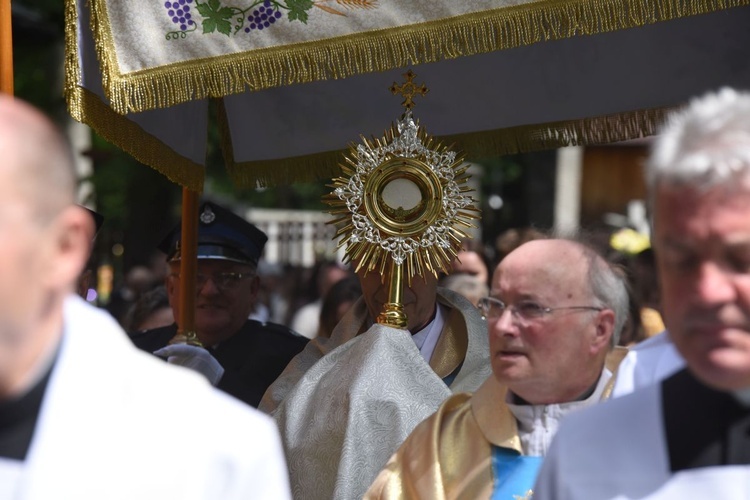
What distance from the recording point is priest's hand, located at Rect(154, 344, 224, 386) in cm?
436

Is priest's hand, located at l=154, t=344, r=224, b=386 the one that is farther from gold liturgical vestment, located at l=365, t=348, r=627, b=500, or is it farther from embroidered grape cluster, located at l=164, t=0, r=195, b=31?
gold liturgical vestment, located at l=365, t=348, r=627, b=500

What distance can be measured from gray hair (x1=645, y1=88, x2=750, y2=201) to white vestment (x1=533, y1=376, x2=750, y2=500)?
0.36 m

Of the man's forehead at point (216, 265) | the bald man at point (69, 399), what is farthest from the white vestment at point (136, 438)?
the man's forehead at point (216, 265)

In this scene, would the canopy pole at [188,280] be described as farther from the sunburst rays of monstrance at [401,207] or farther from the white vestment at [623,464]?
the white vestment at [623,464]

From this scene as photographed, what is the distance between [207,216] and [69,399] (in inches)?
133

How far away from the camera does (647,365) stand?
2.71 meters

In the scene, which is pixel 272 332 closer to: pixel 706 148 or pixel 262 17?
pixel 262 17

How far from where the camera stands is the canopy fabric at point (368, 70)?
362 centimetres

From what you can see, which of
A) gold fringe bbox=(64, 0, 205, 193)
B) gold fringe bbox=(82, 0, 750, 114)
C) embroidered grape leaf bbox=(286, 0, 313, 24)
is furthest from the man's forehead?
embroidered grape leaf bbox=(286, 0, 313, 24)

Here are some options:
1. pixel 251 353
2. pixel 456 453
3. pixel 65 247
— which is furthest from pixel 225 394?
pixel 251 353

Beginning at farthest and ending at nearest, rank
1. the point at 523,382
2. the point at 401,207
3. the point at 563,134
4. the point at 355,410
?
the point at 563,134, the point at 401,207, the point at 355,410, the point at 523,382

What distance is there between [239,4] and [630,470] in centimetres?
222

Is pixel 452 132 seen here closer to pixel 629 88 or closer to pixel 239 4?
pixel 629 88

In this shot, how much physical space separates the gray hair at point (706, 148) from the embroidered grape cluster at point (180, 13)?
207 centimetres
